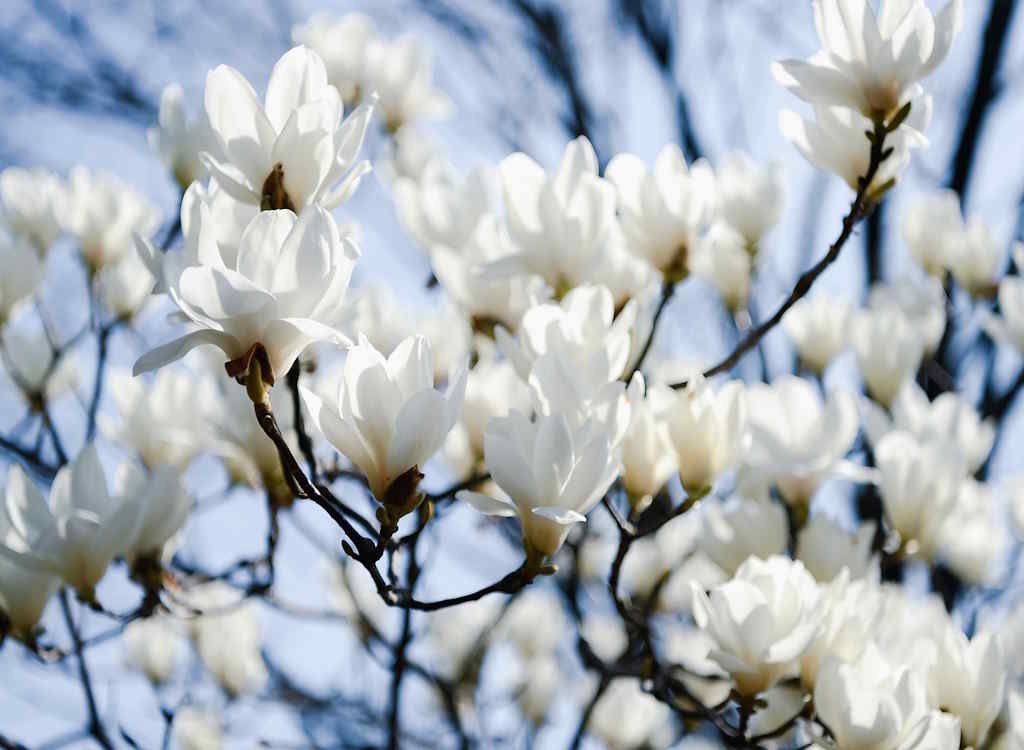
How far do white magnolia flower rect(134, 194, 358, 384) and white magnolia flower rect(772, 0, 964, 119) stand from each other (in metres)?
0.47

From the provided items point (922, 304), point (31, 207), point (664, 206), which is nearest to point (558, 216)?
point (664, 206)

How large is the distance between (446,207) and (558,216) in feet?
1.10

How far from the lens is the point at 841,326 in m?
1.85

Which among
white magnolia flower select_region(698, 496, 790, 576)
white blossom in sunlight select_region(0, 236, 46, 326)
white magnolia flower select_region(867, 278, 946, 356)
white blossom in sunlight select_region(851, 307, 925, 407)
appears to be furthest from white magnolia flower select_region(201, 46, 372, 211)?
white magnolia flower select_region(867, 278, 946, 356)

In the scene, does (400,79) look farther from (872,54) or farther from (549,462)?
(549,462)

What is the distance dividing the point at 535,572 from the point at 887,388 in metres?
1.10

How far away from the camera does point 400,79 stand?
75.4 inches

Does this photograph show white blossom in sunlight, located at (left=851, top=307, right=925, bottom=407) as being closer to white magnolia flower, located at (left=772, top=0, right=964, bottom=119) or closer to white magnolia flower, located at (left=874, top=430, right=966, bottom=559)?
white magnolia flower, located at (left=874, top=430, right=966, bottom=559)

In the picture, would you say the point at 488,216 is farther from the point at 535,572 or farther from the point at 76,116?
the point at 76,116

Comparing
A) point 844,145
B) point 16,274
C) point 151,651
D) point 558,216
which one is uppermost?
point 844,145

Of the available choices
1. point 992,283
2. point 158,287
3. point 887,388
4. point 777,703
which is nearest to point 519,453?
point 158,287

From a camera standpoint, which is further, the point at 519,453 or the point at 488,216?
the point at 488,216

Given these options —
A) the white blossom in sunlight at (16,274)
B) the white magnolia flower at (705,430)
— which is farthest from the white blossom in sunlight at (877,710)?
the white blossom in sunlight at (16,274)

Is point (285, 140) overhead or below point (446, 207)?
overhead
